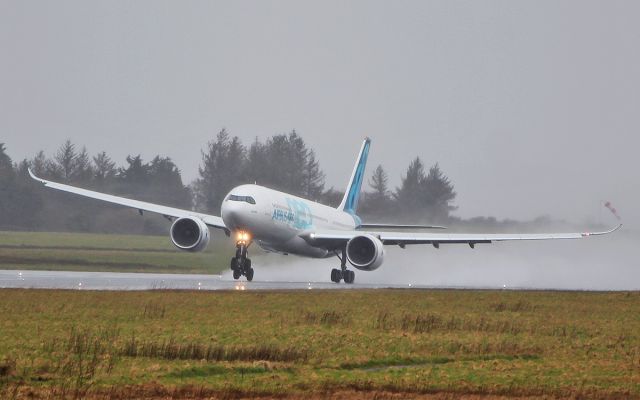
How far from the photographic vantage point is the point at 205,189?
90125 mm

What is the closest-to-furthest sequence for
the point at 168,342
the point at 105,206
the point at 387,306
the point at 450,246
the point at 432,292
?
the point at 168,342 < the point at 387,306 < the point at 432,292 < the point at 450,246 < the point at 105,206

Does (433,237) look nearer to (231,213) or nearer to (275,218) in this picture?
(275,218)

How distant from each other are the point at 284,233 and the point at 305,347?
120 feet

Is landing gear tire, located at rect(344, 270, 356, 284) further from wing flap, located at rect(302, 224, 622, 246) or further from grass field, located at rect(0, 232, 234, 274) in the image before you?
grass field, located at rect(0, 232, 234, 274)

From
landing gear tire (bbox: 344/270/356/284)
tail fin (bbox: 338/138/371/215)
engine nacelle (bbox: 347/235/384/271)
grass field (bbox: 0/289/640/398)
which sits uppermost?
tail fin (bbox: 338/138/371/215)

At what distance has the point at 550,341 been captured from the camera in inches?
1170

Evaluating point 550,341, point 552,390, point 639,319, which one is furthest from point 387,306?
point 552,390

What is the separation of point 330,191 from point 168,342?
62402mm

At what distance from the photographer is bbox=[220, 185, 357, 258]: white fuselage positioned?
59.6 m

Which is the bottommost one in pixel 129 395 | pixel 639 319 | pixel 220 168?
pixel 129 395

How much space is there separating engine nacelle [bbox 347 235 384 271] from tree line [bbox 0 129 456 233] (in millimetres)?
19029

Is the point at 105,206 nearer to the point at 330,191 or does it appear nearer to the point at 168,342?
the point at 330,191

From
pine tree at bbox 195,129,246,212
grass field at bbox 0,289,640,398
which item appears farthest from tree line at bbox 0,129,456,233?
grass field at bbox 0,289,640,398

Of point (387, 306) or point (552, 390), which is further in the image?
point (387, 306)
